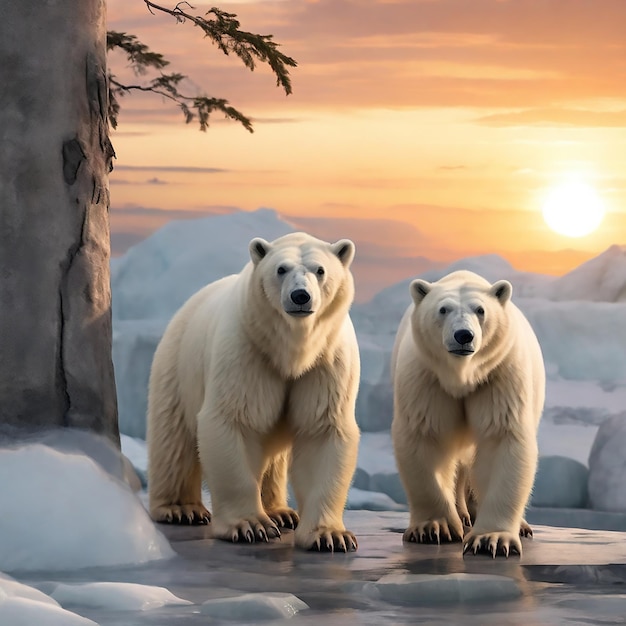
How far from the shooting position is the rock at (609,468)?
47.0ft

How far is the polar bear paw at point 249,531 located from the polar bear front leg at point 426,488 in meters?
0.74

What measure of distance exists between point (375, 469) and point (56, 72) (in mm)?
10788

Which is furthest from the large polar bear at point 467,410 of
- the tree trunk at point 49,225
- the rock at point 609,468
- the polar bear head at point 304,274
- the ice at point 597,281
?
the ice at point 597,281

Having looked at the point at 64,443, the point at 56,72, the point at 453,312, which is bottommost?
the point at 64,443

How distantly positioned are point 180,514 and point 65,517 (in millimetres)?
1623

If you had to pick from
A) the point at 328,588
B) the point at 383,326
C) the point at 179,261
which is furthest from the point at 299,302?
the point at 179,261

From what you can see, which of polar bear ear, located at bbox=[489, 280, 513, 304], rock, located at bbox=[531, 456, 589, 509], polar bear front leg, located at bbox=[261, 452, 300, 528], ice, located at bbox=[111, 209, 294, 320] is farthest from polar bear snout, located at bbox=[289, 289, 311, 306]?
ice, located at bbox=[111, 209, 294, 320]

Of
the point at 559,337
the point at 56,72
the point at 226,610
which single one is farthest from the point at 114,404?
the point at 559,337

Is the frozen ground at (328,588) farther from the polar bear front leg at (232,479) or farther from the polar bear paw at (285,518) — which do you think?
the polar bear paw at (285,518)

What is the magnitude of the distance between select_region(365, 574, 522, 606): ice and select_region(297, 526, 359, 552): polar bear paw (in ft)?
2.90

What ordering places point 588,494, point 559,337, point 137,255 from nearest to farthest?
point 588,494
point 559,337
point 137,255

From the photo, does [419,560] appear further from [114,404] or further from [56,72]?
[56,72]

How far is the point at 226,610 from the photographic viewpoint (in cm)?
416

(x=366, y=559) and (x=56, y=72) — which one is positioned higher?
(x=56, y=72)
